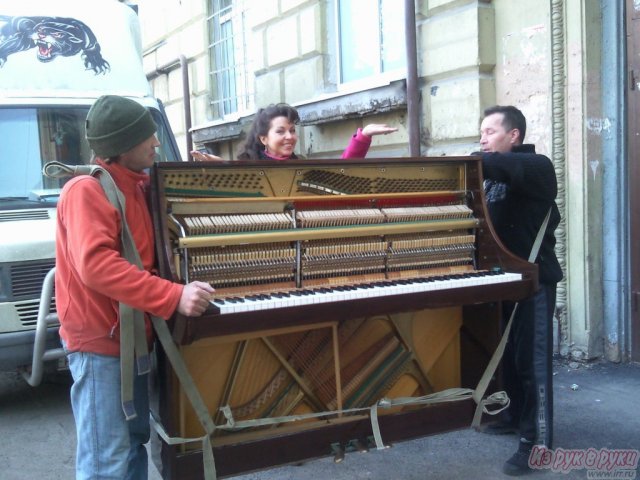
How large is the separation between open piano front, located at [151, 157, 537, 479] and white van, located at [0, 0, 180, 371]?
196 cm

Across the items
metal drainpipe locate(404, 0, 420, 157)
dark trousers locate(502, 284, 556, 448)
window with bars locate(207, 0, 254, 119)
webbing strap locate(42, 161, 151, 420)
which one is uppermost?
window with bars locate(207, 0, 254, 119)

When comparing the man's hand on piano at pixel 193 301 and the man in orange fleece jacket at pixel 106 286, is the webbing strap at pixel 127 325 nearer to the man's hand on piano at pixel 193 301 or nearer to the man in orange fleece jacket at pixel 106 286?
the man in orange fleece jacket at pixel 106 286

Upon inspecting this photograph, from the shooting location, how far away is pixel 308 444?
3.01m

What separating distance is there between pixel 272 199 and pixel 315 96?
15.8 feet

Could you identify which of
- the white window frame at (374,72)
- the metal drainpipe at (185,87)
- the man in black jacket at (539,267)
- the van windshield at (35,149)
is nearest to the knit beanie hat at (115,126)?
the man in black jacket at (539,267)

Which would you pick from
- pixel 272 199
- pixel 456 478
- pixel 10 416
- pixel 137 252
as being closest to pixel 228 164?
pixel 272 199

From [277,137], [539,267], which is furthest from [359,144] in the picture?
[539,267]

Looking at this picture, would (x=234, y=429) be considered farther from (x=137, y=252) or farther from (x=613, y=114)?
(x=613, y=114)

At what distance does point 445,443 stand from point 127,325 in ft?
7.35

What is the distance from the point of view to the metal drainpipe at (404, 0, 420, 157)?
5871 mm

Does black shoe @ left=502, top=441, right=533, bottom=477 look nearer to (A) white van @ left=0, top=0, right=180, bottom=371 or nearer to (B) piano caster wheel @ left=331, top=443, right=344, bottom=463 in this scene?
(B) piano caster wheel @ left=331, top=443, right=344, bottom=463

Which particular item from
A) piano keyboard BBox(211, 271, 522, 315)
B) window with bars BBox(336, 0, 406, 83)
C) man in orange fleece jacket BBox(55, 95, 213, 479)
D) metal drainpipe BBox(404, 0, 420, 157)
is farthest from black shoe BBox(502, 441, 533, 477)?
window with bars BBox(336, 0, 406, 83)

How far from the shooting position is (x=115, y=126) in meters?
2.44

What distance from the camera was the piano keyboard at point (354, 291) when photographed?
8.25ft
